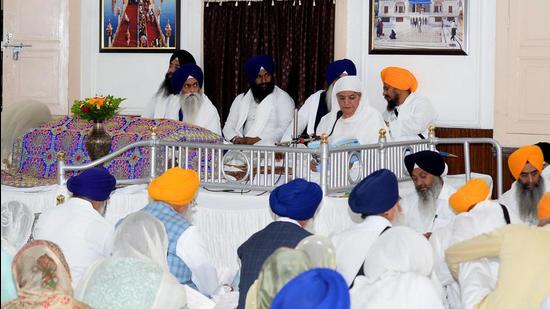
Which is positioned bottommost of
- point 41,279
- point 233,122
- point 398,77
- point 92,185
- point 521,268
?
point 521,268

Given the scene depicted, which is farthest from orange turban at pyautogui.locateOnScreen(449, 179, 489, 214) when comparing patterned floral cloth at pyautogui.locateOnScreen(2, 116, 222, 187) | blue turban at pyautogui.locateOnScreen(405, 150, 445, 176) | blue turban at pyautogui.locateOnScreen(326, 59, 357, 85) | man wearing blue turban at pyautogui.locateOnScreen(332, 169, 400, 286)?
blue turban at pyautogui.locateOnScreen(326, 59, 357, 85)

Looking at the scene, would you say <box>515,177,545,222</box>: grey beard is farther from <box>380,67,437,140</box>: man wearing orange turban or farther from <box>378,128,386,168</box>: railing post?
<box>380,67,437,140</box>: man wearing orange turban

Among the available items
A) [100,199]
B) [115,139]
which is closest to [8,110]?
[100,199]

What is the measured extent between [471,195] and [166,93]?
4.47 metres

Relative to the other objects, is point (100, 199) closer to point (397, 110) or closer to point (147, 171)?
point (147, 171)

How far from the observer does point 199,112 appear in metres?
8.29

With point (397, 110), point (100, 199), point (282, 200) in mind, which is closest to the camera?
point (282, 200)

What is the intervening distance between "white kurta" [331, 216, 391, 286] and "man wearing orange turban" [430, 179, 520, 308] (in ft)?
1.43

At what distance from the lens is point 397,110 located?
8219 millimetres

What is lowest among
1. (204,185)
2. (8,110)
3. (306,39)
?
(204,185)

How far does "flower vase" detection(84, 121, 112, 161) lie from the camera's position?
22.3 feet

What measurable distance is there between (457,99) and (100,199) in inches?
181

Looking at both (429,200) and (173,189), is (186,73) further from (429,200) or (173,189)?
(173,189)

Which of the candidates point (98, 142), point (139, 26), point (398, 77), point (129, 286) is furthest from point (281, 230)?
point (139, 26)
